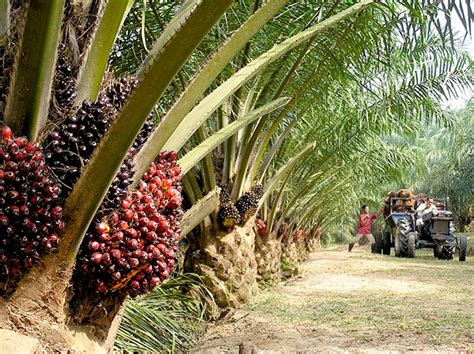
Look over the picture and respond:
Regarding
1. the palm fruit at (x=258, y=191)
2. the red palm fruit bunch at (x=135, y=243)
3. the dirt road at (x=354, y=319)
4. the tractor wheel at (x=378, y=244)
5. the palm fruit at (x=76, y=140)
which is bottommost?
the dirt road at (x=354, y=319)

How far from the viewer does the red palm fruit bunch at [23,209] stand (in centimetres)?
140

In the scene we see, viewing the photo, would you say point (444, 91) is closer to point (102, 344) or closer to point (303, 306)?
point (303, 306)

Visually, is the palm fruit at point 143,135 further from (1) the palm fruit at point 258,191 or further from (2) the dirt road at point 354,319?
(1) the palm fruit at point 258,191

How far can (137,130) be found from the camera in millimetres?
1375

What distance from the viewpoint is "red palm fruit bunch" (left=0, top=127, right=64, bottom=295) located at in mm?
1400

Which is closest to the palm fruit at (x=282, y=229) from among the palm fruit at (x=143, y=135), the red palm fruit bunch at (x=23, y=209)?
the palm fruit at (x=143, y=135)

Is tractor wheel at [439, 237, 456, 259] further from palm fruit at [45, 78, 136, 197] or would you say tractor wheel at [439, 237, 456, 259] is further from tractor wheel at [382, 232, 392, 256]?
palm fruit at [45, 78, 136, 197]

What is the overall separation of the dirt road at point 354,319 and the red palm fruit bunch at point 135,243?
2.68ft

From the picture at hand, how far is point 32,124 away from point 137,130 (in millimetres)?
369

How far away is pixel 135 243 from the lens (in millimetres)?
1602

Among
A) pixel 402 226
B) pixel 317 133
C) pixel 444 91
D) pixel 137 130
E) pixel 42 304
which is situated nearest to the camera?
pixel 137 130

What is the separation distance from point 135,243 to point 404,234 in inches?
413

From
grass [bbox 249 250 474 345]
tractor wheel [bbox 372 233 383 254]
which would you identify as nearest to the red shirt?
tractor wheel [bbox 372 233 383 254]

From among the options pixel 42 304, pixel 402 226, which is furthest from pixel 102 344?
pixel 402 226
